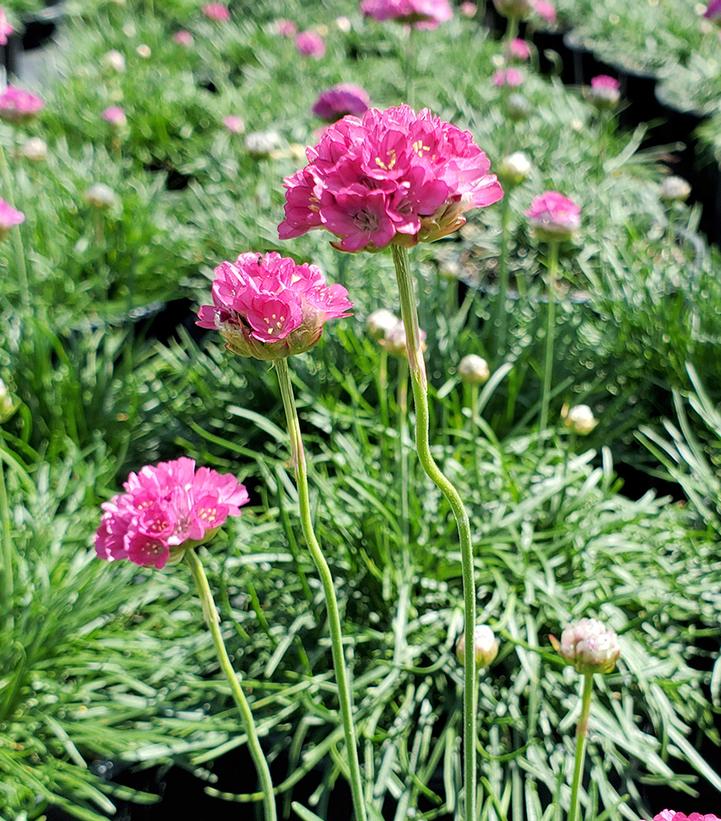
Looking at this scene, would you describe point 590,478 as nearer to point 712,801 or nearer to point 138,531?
point 712,801

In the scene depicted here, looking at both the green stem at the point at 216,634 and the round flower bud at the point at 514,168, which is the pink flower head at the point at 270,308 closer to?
the green stem at the point at 216,634

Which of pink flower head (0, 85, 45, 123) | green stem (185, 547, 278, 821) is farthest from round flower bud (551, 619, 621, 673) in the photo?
pink flower head (0, 85, 45, 123)

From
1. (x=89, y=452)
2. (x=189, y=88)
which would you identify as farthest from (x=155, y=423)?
(x=189, y=88)

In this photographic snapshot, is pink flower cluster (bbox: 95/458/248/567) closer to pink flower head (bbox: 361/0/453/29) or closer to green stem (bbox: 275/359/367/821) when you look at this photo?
green stem (bbox: 275/359/367/821)

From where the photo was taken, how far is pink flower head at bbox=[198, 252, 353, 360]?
0.83 m

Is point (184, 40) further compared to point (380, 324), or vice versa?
point (184, 40)

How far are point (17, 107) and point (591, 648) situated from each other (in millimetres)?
1879

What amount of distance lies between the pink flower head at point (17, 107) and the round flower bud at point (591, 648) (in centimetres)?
184

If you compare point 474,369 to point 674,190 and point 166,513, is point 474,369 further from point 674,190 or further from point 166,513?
point 674,190

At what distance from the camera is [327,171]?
2.55ft

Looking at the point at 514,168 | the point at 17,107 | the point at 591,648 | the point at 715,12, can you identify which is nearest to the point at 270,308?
the point at 591,648

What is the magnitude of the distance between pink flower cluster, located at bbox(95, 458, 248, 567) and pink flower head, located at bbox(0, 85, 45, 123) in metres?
1.51

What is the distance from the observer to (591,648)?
1.00 m

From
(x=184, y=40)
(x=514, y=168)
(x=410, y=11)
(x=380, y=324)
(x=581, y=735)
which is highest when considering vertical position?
(x=184, y=40)
